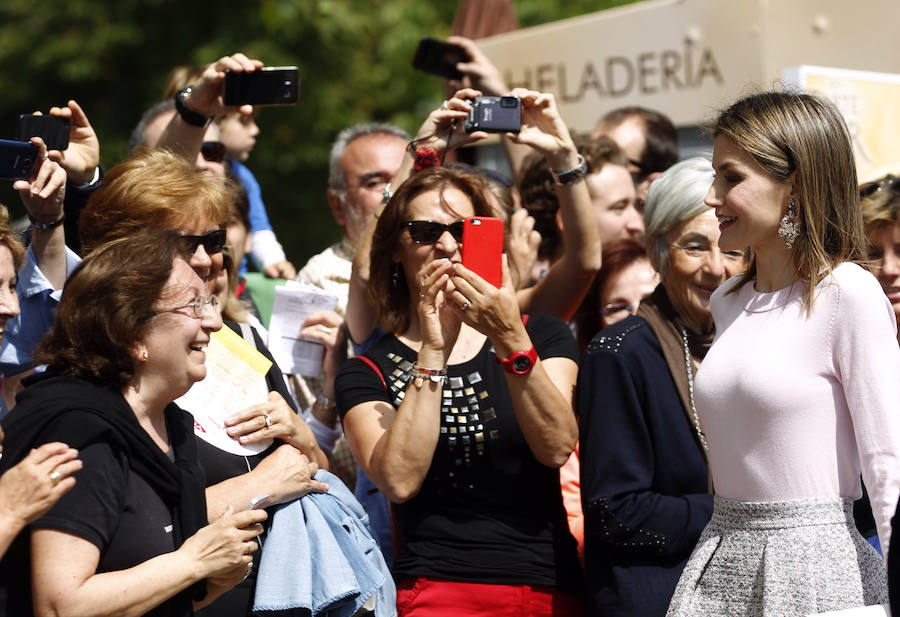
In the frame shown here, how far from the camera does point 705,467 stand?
3.16m

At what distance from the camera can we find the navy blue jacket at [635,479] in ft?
10.0

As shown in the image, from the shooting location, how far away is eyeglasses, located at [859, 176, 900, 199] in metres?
3.94

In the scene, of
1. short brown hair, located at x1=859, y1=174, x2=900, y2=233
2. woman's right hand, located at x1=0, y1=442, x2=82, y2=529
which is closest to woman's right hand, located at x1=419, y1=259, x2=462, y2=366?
woman's right hand, located at x1=0, y1=442, x2=82, y2=529

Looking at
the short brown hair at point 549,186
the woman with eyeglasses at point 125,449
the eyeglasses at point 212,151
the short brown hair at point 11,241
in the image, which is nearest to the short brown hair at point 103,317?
the woman with eyeglasses at point 125,449

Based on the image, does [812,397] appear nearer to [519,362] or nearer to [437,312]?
[519,362]

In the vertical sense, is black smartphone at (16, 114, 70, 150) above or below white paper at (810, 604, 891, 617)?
above

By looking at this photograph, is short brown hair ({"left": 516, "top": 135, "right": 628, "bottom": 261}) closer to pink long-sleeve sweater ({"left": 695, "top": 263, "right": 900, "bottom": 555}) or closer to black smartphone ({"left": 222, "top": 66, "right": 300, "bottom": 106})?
black smartphone ({"left": 222, "top": 66, "right": 300, "bottom": 106})

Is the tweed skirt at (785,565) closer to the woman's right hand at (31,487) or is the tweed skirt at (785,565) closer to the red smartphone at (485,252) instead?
the red smartphone at (485,252)

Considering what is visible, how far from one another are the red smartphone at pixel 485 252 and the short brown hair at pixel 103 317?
3.01 feet

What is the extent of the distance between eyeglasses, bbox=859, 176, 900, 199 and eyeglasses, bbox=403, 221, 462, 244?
1537 millimetres

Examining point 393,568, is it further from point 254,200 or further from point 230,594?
point 254,200

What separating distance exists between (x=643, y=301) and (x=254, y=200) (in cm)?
266

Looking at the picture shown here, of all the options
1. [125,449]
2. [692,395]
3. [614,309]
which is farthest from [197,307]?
[614,309]

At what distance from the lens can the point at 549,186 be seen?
4578 mm
